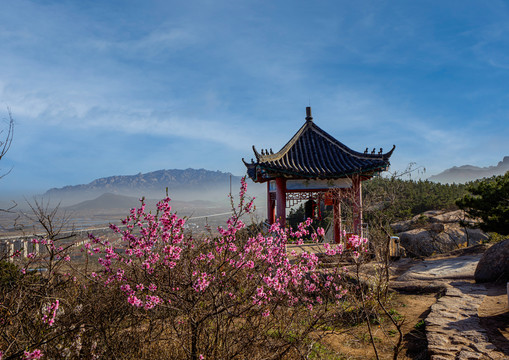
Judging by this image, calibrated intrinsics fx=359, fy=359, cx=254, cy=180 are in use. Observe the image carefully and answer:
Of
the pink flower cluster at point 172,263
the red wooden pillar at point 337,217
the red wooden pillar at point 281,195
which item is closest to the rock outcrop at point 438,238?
the red wooden pillar at point 337,217

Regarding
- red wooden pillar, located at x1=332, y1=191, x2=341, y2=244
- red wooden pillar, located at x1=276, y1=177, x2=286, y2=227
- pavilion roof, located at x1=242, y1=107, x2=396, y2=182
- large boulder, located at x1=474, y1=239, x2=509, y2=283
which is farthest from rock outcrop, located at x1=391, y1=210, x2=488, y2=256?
large boulder, located at x1=474, y1=239, x2=509, y2=283

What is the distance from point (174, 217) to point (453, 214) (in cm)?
2259

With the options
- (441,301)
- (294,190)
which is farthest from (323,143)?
(441,301)

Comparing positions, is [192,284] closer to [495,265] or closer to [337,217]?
[495,265]

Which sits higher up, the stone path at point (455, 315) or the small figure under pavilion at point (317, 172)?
the small figure under pavilion at point (317, 172)

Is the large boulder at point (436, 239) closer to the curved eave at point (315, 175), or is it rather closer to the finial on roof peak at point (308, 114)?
the curved eave at point (315, 175)

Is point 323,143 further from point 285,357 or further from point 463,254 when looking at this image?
point 285,357

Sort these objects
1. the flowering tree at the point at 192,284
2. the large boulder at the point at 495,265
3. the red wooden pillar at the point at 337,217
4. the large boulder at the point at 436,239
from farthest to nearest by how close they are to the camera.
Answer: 1. the large boulder at the point at 436,239
2. the red wooden pillar at the point at 337,217
3. the large boulder at the point at 495,265
4. the flowering tree at the point at 192,284

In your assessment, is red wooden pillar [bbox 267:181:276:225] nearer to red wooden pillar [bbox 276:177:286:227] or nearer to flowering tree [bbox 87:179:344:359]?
red wooden pillar [bbox 276:177:286:227]

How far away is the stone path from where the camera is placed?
5055 mm

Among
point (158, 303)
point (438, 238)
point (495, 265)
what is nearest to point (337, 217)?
point (495, 265)

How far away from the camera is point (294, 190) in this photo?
14.3m

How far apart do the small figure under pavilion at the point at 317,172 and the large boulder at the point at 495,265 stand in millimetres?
4596

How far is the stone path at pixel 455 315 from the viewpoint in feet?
16.6
